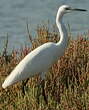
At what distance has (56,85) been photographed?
6812 mm

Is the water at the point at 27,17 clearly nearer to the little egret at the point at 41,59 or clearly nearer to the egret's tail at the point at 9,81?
the little egret at the point at 41,59

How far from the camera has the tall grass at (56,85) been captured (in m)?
5.75

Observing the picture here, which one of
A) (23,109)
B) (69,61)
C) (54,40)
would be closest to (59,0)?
(54,40)

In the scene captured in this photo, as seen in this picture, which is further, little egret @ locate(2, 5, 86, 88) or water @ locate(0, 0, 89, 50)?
water @ locate(0, 0, 89, 50)

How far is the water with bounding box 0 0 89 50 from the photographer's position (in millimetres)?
13412

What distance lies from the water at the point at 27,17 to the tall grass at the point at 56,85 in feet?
12.1

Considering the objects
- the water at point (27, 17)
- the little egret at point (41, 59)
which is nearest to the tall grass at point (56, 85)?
the little egret at point (41, 59)

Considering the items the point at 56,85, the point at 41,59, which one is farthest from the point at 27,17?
the point at 56,85

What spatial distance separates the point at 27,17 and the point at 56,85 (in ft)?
28.3

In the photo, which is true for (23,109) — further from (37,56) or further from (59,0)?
(59,0)

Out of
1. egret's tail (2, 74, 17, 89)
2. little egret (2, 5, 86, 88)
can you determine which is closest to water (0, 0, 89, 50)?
little egret (2, 5, 86, 88)

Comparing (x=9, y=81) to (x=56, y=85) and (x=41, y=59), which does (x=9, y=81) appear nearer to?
(x=56, y=85)

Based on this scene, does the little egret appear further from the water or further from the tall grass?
the water

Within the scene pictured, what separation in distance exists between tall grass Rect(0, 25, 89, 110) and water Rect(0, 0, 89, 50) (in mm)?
3692
